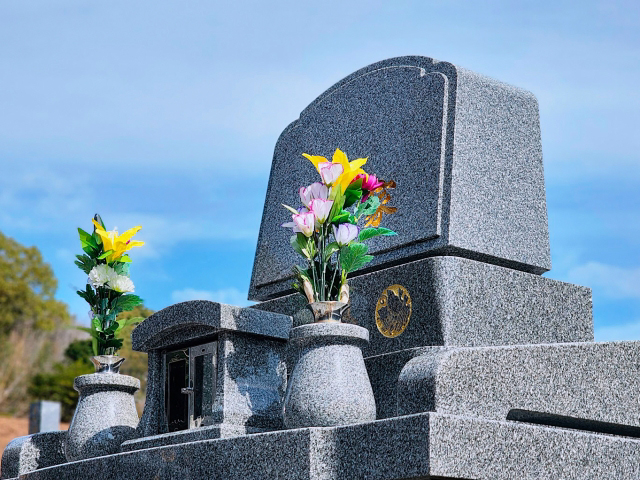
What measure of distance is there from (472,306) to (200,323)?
5.29ft

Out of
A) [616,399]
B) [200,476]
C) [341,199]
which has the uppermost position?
[341,199]

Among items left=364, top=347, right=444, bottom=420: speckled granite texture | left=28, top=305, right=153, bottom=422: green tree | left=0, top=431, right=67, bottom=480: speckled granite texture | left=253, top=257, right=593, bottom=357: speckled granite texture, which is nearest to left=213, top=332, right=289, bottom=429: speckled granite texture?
left=253, top=257, right=593, bottom=357: speckled granite texture

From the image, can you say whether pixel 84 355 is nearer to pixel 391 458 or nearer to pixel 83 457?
pixel 83 457

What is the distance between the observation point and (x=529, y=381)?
186 inches

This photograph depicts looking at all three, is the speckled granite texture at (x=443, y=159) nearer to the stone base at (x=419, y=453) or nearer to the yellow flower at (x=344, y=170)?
the yellow flower at (x=344, y=170)

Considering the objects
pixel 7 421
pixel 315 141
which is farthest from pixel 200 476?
pixel 7 421

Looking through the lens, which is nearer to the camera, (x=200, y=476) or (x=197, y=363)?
(x=200, y=476)

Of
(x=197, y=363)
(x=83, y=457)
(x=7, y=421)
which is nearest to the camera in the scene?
(x=197, y=363)

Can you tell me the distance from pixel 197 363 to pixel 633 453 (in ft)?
8.47

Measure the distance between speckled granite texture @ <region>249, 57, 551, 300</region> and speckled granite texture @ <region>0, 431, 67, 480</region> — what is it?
184cm

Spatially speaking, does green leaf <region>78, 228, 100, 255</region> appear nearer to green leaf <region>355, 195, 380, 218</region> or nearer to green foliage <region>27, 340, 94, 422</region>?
green leaf <region>355, 195, 380, 218</region>

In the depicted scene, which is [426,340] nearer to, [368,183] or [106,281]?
[368,183]

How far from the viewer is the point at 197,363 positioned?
5.76m

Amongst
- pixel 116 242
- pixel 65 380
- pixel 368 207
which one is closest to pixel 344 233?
pixel 368 207
